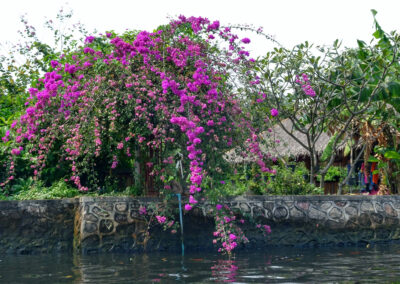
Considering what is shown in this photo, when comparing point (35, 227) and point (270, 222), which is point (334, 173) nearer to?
point (270, 222)

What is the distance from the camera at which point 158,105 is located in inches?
428

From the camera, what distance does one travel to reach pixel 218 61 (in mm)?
11914

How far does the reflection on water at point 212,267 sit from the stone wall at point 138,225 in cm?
61

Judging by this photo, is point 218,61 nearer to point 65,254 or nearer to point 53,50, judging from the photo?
point 65,254

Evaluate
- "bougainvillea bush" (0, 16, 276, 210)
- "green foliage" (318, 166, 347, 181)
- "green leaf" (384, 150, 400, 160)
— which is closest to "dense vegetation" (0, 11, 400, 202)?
"bougainvillea bush" (0, 16, 276, 210)

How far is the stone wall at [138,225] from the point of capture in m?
11.9

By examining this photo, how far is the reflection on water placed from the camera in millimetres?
7793

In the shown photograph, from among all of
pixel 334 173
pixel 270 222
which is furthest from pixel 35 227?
pixel 334 173

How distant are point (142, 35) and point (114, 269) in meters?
5.28

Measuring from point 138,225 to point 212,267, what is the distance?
3336 millimetres

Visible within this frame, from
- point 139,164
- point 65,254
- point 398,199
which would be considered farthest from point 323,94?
point 65,254

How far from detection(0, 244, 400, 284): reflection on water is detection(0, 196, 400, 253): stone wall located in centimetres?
61

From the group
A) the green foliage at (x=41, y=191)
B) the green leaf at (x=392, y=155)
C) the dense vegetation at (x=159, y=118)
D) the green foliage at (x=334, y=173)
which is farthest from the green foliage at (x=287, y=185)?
the green foliage at (x=334, y=173)

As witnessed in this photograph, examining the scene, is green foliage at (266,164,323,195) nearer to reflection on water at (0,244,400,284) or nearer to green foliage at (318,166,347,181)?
reflection on water at (0,244,400,284)
